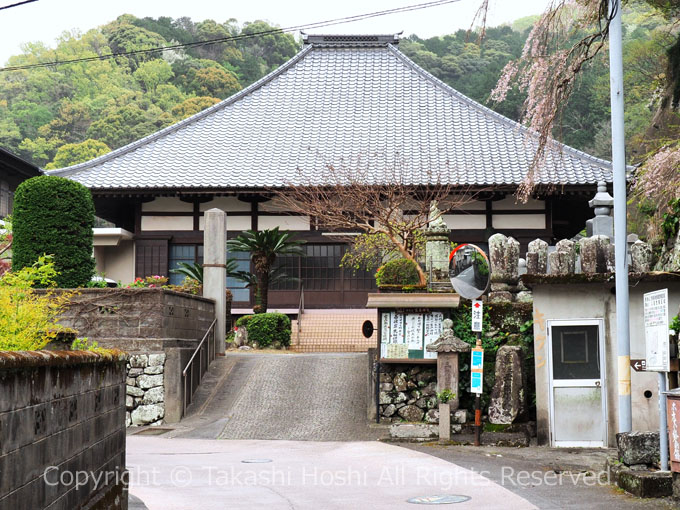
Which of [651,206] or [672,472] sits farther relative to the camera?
[651,206]

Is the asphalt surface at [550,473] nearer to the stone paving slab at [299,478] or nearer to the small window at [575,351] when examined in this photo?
the stone paving slab at [299,478]

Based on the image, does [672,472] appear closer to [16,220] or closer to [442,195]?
[16,220]

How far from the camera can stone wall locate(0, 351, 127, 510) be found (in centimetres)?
460

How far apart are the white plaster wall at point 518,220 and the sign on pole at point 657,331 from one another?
1611 centimetres

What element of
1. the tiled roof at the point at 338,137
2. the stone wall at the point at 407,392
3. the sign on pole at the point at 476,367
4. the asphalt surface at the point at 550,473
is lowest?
the asphalt surface at the point at 550,473

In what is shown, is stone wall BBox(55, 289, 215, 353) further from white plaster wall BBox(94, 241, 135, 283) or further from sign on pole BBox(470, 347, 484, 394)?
white plaster wall BBox(94, 241, 135, 283)

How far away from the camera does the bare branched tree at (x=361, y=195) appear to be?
22.1 meters

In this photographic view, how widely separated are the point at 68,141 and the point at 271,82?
34.1 metres

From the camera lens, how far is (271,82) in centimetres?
3170

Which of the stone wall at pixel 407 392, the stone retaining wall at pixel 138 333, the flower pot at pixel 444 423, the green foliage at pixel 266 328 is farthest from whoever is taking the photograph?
the green foliage at pixel 266 328

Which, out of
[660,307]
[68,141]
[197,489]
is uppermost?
[68,141]

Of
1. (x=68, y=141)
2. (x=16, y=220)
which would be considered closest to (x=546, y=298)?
(x=16, y=220)

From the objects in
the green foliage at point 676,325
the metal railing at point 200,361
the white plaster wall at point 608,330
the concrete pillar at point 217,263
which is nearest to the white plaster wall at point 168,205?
the concrete pillar at point 217,263

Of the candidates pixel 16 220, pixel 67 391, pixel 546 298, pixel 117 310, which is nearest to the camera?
pixel 67 391
